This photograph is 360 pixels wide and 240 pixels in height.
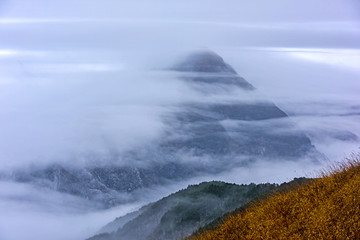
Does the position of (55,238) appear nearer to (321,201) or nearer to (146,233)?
(146,233)

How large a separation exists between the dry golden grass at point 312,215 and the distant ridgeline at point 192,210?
13884 millimetres

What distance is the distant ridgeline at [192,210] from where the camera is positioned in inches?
1199

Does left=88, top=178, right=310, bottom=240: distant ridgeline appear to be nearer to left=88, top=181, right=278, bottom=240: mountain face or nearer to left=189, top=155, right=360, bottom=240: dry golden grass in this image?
left=88, top=181, right=278, bottom=240: mountain face

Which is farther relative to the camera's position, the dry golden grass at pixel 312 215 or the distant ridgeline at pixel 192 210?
the distant ridgeline at pixel 192 210

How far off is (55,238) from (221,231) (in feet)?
446

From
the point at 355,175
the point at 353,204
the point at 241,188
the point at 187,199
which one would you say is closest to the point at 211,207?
the point at 241,188

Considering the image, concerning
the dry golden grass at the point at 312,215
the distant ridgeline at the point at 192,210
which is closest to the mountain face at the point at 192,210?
the distant ridgeline at the point at 192,210

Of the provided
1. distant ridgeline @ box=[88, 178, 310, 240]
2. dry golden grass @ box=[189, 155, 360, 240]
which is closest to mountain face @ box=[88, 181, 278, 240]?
distant ridgeline @ box=[88, 178, 310, 240]

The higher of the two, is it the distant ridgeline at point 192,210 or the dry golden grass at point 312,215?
the dry golden grass at point 312,215

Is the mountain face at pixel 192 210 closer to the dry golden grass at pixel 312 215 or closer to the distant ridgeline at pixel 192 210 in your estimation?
the distant ridgeline at pixel 192 210

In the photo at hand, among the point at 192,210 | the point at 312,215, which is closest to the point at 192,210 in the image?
the point at 192,210

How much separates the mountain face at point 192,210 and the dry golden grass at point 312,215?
1395cm

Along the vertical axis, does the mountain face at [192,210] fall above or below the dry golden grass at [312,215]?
below

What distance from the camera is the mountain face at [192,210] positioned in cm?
3048
